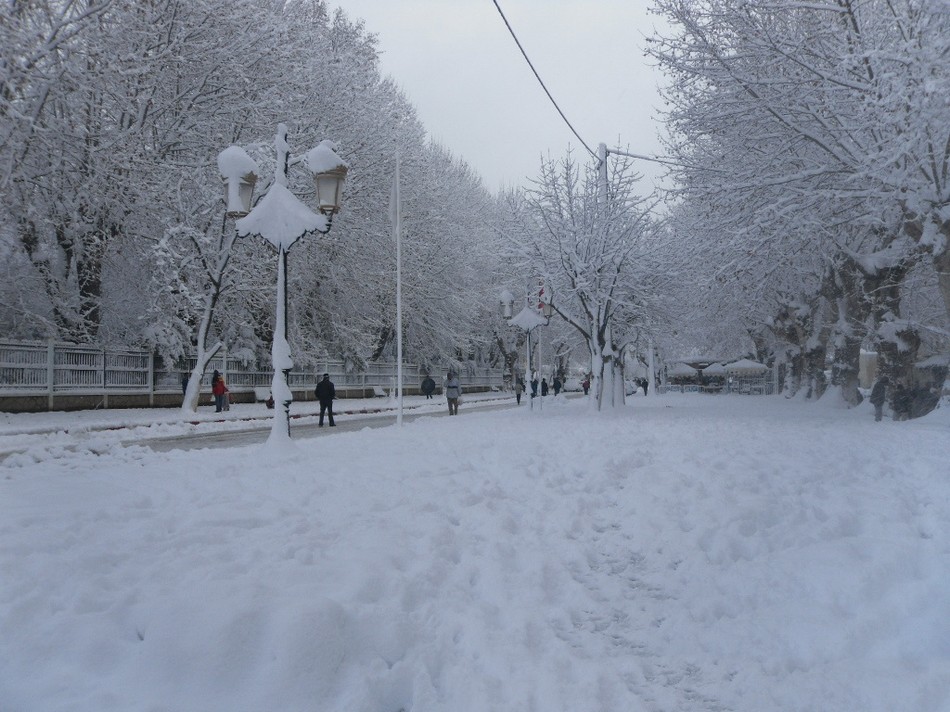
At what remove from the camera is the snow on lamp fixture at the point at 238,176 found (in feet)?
40.6

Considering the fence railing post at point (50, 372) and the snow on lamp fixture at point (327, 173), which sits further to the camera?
the fence railing post at point (50, 372)

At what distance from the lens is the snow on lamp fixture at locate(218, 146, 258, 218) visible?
487 inches

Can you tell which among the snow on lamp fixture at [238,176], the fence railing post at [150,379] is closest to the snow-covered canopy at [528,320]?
the snow on lamp fixture at [238,176]

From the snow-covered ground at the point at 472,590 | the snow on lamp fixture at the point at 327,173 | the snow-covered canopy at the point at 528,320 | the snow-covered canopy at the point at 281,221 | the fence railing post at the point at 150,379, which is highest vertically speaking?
the snow on lamp fixture at the point at 327,173

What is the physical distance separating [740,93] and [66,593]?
1567 centimetres

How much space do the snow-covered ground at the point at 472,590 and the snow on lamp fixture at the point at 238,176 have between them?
200 inches

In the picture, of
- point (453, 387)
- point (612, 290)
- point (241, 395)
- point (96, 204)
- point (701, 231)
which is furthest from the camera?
point (241, 395)

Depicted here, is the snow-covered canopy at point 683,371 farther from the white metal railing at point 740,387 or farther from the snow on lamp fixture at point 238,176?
the snow on lamp fixture at point 238,176

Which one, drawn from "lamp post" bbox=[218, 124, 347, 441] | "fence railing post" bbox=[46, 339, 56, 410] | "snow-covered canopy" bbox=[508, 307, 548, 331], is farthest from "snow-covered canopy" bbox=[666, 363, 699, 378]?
"lamp post" bbox=[218, 124, 347, 441]

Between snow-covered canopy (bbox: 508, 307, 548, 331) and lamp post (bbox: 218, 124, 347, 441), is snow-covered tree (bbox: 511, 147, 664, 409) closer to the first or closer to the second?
snow-covered canopy (bbox: 508, 307, 548, 331)

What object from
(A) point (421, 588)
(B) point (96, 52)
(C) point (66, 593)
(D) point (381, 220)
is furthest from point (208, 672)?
(D) point (381, 220)

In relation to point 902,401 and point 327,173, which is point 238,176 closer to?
point 327,173

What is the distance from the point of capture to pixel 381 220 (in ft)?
114

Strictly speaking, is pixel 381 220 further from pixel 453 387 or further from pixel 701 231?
pixel 701 231
